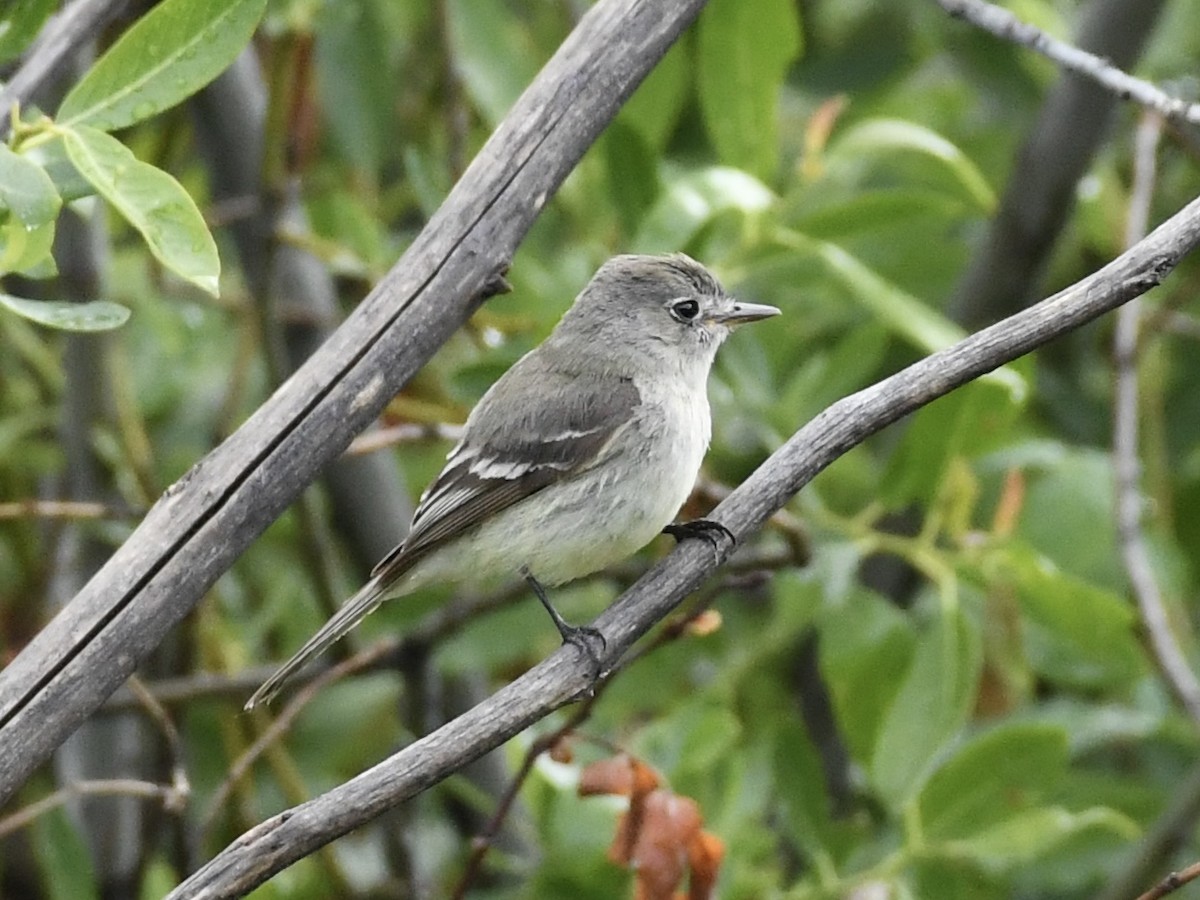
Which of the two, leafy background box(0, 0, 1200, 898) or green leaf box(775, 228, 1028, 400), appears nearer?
green leaf box(775, 228, 1028, 400)

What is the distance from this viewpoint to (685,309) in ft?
12.9

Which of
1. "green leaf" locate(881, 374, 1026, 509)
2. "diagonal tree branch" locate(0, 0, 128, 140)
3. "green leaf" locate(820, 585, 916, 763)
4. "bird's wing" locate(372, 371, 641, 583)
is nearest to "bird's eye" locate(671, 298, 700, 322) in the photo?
"bird's wing" locate(372, 371, 641, 583)

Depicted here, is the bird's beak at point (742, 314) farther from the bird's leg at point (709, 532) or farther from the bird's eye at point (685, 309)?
the bird's leg at point (709, 532)

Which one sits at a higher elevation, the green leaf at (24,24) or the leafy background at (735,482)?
the green leaf at (24,24)

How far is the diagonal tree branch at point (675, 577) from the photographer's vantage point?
214 centimetres

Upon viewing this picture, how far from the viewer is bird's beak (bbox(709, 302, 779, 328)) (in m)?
3.82

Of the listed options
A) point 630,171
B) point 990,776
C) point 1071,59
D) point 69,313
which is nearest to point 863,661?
point 990,776

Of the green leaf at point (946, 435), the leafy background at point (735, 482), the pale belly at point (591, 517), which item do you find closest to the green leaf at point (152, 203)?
the leafy background at point (735, 482)

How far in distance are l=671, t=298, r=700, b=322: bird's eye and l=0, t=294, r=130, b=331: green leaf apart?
6.24ft

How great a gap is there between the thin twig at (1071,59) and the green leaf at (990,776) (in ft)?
3.94

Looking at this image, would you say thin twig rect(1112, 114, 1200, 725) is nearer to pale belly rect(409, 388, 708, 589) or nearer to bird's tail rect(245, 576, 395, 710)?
pale belly rect(409, 388, 708, 589)

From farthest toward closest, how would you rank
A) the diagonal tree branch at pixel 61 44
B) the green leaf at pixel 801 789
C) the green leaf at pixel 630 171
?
the green leaf at pixel 630 171, the green leaf at pixel 801 789, the diagonal tree branch at pixel 61 44

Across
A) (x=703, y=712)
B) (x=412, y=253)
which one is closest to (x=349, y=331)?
(x=412, y=253)

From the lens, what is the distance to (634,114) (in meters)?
4.13
